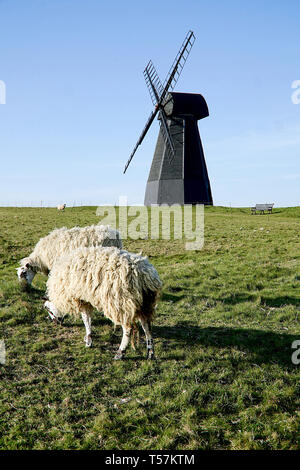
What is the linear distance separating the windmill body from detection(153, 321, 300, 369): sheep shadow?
28.8 m

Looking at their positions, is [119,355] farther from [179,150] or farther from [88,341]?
[179,150]

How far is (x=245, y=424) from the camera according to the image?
14.1 feet

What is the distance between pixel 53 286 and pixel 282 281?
24.7ft

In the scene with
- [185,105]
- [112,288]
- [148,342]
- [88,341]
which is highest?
[185,105]

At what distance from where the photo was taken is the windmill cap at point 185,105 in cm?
3531

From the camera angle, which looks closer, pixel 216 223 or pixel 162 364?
pixel 162 364

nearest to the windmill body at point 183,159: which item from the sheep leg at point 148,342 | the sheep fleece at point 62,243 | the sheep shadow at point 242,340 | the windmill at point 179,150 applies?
the windmill at point 179,150

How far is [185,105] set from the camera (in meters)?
35.6

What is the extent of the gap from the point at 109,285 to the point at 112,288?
0.09m

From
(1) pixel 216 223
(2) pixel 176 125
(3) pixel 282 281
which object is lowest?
(3) pixel 282 281

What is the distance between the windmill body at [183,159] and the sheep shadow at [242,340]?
1132 inches

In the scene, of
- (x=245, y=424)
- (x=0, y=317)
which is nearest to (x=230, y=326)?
(x=245, y=424)

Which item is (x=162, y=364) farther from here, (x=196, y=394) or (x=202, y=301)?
(x=202, y=301)

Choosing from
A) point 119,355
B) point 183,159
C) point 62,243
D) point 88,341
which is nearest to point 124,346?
point 119,355
